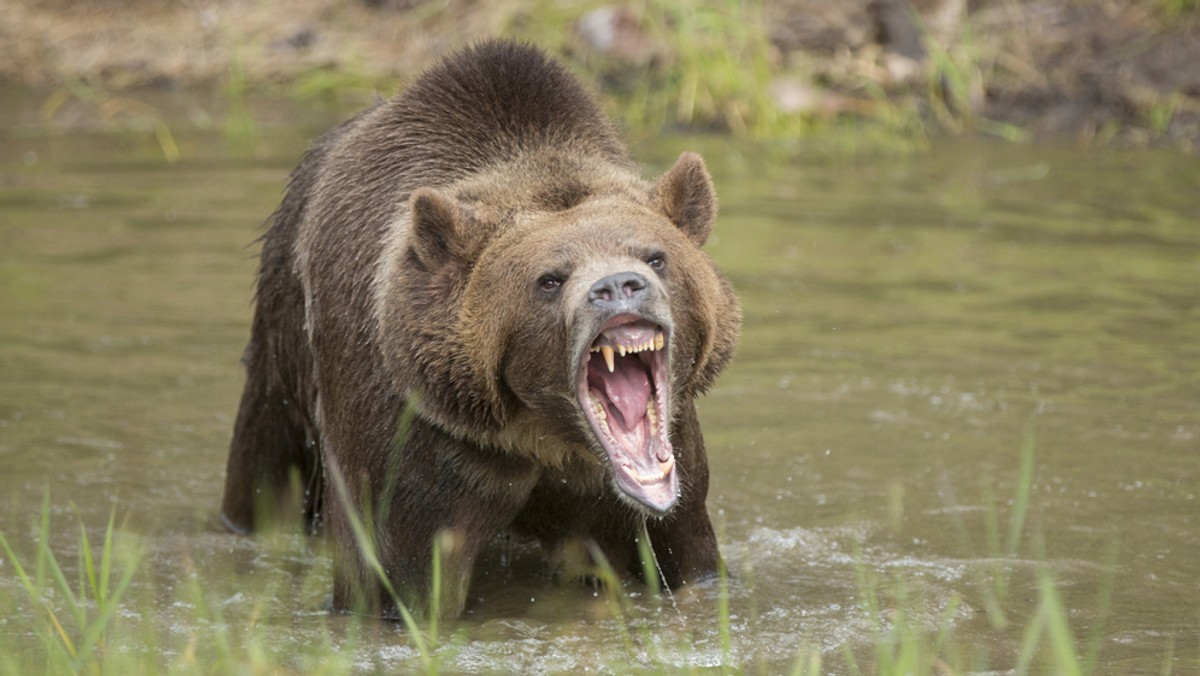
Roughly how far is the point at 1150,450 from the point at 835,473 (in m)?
1.26

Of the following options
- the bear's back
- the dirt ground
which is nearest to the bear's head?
the bear's back

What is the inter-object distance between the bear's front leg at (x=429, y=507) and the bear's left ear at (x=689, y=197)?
0.84 m

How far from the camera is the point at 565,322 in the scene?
452 cm

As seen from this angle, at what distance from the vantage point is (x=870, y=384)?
797 centimetres

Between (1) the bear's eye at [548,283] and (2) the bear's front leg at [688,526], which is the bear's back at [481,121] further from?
(2) the bear's front leg at [688,526]

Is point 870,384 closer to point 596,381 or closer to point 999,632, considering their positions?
point 999,632

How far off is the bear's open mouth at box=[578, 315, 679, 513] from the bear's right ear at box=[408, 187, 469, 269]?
51 centimetres

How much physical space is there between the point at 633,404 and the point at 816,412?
3076 mm

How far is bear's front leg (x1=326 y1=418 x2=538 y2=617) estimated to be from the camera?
4.92 m

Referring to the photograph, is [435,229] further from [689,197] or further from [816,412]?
[816,412]

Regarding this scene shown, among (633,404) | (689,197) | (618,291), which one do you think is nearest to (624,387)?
(633,404)

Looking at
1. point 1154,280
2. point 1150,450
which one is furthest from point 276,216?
point 1154,280

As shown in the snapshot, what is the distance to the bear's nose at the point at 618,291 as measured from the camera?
171 inches

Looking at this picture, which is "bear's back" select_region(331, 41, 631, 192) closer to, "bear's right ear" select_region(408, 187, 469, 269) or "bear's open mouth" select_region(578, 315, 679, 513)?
"bear's right ear" select_region(408, 187, 469, 269)
